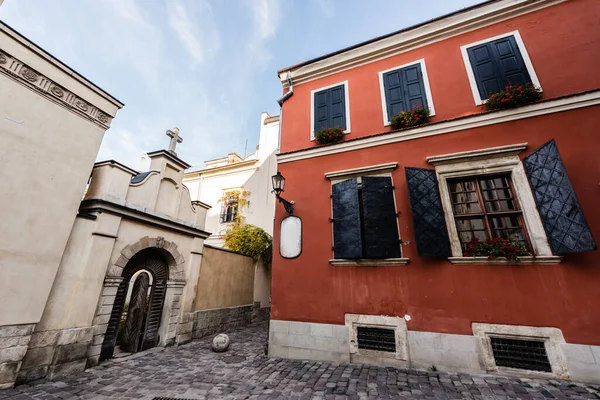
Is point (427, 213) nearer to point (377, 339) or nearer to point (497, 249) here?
point (497, 249)

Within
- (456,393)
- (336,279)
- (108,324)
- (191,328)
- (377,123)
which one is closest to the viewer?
(456,393)

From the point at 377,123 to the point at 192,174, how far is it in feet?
48.1

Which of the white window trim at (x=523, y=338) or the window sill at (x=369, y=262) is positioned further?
the window sill at (x=369, y=262)

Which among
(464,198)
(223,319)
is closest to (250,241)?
(223,319)

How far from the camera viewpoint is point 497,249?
4.76m

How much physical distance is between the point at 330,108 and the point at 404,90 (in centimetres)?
214

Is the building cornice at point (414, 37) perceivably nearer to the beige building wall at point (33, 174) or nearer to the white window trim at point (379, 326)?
the beige building wall at point (33, 174)

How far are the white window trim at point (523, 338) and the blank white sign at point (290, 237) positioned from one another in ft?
13.3

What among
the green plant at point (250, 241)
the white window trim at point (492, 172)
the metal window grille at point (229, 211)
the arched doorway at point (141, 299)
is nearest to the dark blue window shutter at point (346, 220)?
the white window trim at point (492, 172)

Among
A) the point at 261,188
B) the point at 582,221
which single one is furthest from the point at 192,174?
the point at 582,221

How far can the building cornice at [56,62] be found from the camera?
4.63 m

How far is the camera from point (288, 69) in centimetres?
859

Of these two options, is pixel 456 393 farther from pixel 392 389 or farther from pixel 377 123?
pixel 377 123

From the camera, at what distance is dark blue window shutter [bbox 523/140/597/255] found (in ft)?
13.6
